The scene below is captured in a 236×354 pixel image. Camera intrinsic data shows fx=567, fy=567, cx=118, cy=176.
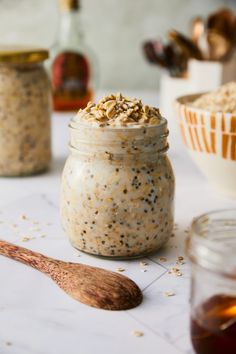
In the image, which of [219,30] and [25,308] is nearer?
[25,308]

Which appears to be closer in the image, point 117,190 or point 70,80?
point 117,190

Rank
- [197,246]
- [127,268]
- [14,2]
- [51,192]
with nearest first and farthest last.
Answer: [197,246]
[127,268]
[51,192]
[14,2]

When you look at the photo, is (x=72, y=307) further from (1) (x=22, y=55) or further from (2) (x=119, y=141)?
(1) (x=22, y=55)

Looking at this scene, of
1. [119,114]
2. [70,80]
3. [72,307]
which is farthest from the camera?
[70,80]

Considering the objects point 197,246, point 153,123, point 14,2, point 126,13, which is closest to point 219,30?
point 126,13

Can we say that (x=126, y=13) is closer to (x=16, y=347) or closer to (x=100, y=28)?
(x=100, y=28)

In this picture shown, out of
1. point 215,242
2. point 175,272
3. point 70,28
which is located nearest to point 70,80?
point 70,28

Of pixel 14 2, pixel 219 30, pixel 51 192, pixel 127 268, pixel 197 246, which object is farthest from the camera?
pixel 14 2

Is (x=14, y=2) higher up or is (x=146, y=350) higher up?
(x=14, y=2)
